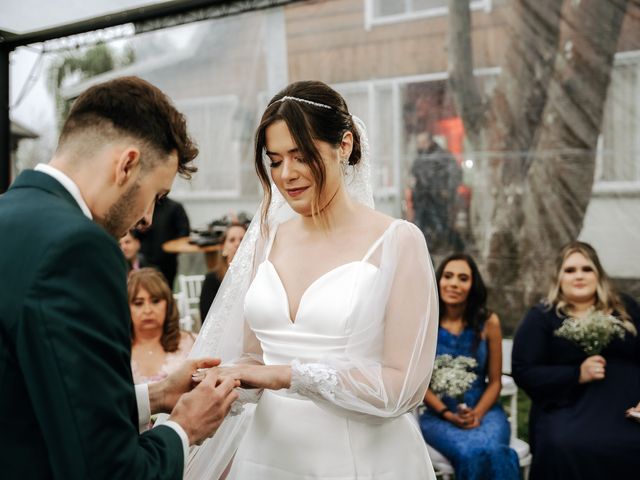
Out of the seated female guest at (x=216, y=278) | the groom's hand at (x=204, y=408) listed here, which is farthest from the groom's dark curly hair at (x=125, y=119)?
the seated female guest at (x=216, y=278)

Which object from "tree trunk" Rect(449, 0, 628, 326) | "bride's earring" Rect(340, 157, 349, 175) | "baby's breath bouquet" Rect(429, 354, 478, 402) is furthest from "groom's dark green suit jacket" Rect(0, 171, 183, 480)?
"tree trunk" Rect(449, 0, 628, 326)

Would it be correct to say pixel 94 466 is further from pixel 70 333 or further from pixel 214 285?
pixel 214 285

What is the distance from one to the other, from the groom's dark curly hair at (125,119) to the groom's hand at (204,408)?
23.3 inches

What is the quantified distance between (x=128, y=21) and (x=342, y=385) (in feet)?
19.4

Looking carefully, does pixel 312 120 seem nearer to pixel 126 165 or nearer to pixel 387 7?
pixel 126 165

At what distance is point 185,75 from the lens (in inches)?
324

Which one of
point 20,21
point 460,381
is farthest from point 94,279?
point 20,21

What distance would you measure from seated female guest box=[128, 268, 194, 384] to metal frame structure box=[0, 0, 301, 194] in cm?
357

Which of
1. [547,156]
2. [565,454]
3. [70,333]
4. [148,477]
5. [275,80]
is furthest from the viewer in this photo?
[275,80]

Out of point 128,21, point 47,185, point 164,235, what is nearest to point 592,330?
point 47,185

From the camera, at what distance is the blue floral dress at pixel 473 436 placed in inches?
146

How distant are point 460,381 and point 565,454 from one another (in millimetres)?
675

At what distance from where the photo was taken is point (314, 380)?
6.73ft

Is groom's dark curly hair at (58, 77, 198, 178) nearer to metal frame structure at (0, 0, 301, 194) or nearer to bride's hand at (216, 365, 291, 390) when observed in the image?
bride's hand at (216, 365, 291, 390)
